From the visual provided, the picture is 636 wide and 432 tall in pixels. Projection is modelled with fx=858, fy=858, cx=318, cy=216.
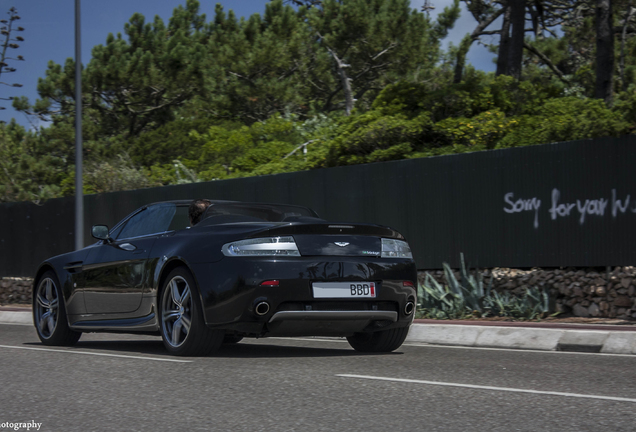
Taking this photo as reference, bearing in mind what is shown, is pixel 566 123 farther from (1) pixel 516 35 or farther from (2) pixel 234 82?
(2) pixel 234 82

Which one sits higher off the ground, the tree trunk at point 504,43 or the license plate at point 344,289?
the tree trunk at point 504,43

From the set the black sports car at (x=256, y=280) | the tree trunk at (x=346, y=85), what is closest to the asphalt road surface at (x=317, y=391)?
the black sports car at (x=256, y=280)

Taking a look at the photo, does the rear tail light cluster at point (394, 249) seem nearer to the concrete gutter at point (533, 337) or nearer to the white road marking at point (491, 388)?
the white road marking at point (491, 388)

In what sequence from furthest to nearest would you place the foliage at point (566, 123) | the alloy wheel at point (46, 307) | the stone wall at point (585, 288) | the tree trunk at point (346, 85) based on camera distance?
1. the tree trunk at point (346, 85)
2. the foliage at point (566, 123)
3. the stone wall at point (585, 288)
4. the alloy wheel at point (46, 307)

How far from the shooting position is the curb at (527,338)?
8.49 meters

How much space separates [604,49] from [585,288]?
7.69 metres

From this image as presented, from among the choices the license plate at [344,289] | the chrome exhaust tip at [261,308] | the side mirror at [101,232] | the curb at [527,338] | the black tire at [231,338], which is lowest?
the curb at [527,338]

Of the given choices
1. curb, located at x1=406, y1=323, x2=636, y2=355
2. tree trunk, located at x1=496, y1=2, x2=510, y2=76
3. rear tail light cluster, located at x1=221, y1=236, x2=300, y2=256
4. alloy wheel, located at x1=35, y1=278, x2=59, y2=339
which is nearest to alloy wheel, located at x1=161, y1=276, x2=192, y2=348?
rear tail light cluster, located at x1=221, y1=236, x2=300, y2=256

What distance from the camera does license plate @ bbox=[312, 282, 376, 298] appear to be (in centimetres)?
702

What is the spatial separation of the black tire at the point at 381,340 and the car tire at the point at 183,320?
1.55 m

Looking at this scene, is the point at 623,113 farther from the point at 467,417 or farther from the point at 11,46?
the point at 11,46

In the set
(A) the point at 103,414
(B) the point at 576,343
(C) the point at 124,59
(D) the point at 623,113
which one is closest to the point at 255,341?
(B) the point at 576,343

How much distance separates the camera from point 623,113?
13.0 meters

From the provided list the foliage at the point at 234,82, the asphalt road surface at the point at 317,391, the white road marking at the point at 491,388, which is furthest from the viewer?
the foliage at the point at 234,82
